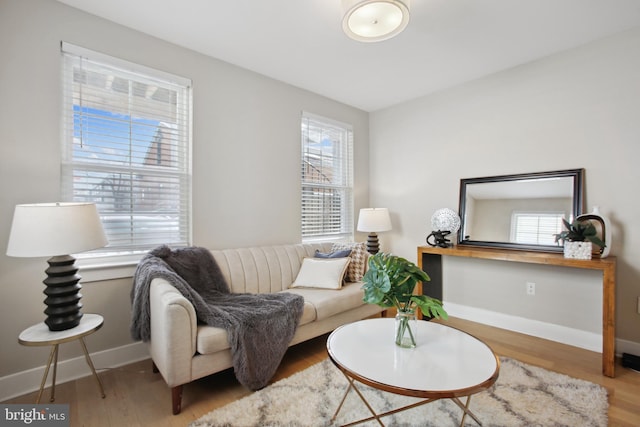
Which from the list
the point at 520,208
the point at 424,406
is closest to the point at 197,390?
the point at 424,406

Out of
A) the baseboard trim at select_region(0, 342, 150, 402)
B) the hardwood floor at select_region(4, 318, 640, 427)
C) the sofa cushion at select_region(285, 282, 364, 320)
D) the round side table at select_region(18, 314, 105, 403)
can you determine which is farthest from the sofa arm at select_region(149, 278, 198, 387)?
the sofa cushion at select_region(285, 282, 364, 320)

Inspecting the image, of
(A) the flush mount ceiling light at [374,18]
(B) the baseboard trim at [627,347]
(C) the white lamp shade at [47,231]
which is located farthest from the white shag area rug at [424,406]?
(A) the flush mount ceiling light at [374,18]

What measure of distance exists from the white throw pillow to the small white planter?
1.80 m

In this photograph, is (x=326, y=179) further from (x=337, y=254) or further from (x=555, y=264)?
(x=555, y=264)

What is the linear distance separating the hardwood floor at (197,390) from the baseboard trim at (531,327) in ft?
0.30

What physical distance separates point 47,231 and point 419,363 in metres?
2.01

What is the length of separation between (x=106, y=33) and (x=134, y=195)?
120 centimetres

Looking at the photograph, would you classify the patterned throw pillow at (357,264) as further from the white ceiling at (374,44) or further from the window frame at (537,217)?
the white ceiling at (374,44)

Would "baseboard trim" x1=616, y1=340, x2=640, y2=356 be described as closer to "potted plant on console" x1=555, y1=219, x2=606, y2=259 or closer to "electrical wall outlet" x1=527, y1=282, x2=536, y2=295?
"electrical wall outlet" x1=527, y1=282, x2=536, y2=295

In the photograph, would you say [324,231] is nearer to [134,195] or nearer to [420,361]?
[134,195]

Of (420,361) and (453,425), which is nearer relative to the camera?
(420,361)

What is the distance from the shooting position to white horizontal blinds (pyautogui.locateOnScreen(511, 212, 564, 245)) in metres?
2.71

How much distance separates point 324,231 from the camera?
3.79 m

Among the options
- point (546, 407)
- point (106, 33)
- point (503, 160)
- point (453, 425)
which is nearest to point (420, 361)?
point (453, 425)
